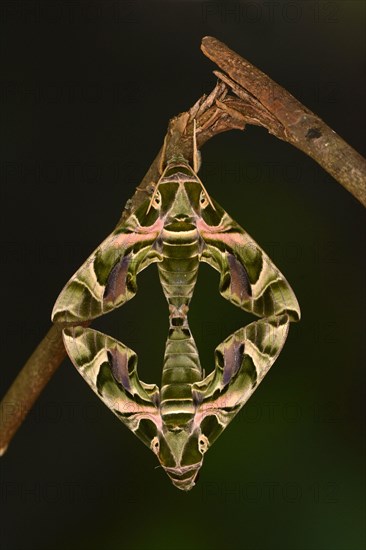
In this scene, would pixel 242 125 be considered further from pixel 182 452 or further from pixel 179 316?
pixel 182 452

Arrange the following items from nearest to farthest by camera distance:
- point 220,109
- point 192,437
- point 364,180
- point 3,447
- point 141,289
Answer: point 364,180, point 192,437, point 220,109, point 3,447, point 141,289

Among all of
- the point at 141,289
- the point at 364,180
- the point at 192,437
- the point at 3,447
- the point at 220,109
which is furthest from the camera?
the point at 141,289

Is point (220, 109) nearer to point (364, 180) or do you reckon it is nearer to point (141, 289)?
point (364, 180)

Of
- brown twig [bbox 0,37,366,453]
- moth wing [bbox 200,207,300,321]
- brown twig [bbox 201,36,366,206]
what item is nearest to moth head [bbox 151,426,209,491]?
moth wing [bbox 200,207,300,321]

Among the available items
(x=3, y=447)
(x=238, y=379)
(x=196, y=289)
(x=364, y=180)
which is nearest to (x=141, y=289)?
(x=196, y=289)

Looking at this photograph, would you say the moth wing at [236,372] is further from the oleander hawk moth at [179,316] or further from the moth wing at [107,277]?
the moth wing at [107,277]

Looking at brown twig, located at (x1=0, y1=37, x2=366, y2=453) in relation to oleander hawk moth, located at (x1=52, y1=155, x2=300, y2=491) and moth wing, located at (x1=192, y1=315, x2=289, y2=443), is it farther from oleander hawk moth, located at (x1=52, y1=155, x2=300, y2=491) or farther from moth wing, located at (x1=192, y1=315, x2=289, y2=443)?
moth wing, located at (x1=192, y1=315, x2=289, y2=443)

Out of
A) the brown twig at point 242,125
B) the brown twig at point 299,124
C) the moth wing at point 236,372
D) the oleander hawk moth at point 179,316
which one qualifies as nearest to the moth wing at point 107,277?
the oleander hawk moth at point 179,316
